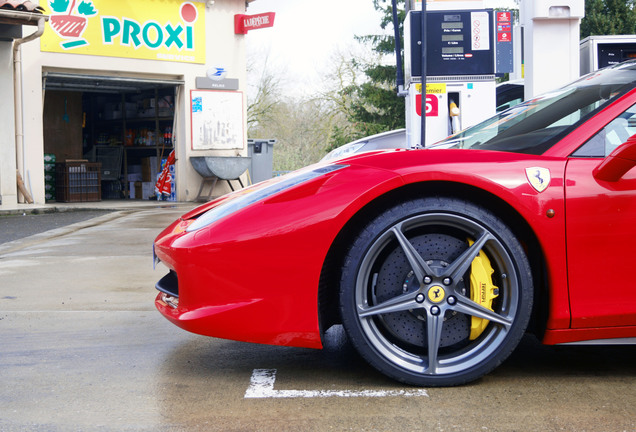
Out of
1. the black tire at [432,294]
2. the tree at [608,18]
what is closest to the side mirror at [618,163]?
the black tire at [432,294]

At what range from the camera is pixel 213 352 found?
330cm

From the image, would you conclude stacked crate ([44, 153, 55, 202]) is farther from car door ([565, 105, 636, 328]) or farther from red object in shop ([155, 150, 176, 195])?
car door ([565, 105, 636, 328])

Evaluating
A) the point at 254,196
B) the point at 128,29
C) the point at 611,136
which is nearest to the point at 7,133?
the point at 128,29

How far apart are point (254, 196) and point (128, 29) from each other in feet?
47.6

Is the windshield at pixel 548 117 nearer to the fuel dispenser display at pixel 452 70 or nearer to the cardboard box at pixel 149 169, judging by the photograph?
the fuel dispenser display at pixel 452 70

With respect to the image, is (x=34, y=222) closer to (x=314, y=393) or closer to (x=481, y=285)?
(x=314, y=393)

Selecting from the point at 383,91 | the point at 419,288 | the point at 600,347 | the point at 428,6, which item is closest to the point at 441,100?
the point at 428,6

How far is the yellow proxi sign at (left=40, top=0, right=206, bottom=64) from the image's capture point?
15.4 m

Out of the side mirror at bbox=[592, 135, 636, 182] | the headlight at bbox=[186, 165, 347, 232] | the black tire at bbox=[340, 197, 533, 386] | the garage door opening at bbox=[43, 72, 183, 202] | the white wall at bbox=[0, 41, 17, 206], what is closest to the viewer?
the side mirror at bbox=[592, 135, 636, 182]

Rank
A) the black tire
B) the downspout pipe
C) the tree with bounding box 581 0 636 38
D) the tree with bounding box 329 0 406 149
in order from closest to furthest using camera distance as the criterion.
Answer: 1. the black tire
2. the downspout pipe
3. the tree with bounding box 581 0 636 38
4. the tree with bounding box 329 0 406 149

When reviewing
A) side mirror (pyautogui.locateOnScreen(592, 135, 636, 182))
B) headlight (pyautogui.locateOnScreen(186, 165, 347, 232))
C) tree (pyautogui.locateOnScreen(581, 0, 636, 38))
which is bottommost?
headlight (pyautogui.locateOnScreen(186, 165, 347, 232))

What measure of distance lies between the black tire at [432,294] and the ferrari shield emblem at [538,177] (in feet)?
0.60

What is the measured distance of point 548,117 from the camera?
3.04 metres

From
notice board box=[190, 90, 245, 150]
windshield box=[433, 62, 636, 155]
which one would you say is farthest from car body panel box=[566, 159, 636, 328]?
notice board box=[190, 90, 245, 150]
